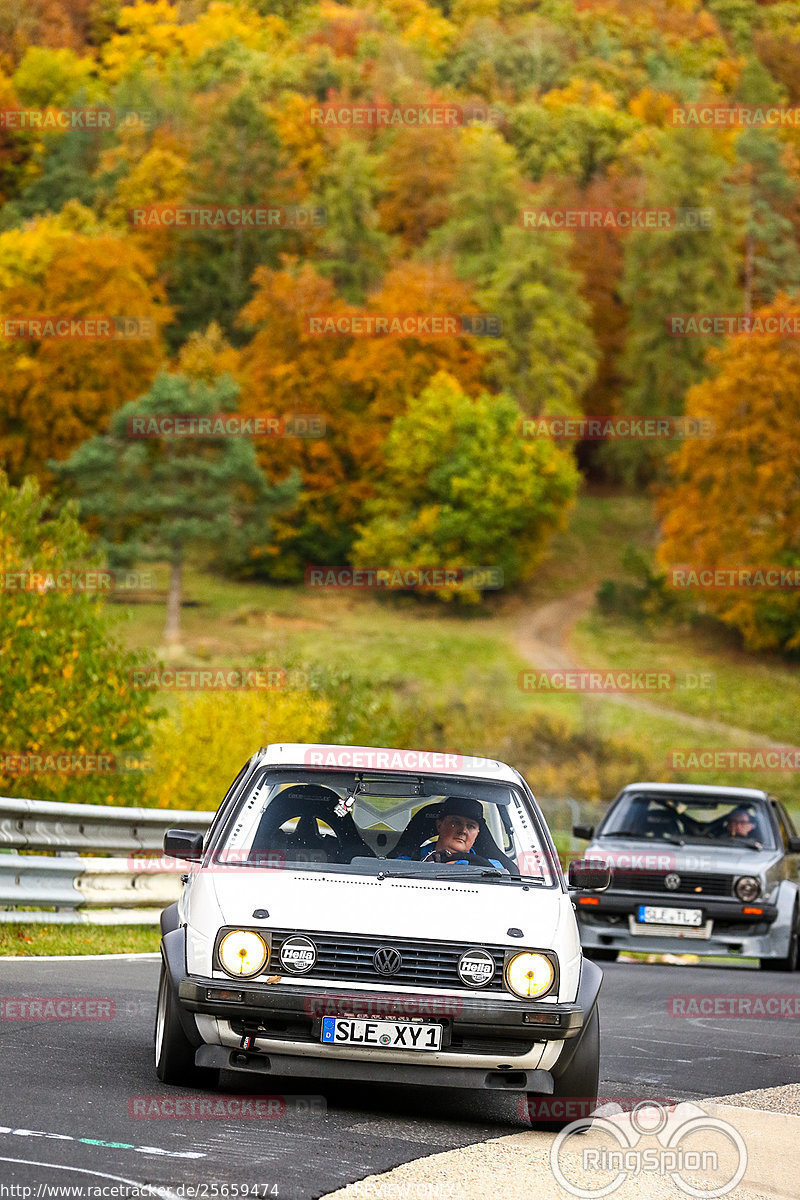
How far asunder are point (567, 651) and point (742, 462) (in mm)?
15520

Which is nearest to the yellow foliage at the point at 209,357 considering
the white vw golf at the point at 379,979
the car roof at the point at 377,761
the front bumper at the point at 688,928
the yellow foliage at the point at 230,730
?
the yellow foliage at the point at 230,730

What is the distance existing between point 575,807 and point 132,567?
198 feet

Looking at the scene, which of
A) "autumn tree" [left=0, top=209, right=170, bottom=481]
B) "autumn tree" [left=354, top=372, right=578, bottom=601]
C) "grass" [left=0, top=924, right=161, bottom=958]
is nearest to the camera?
"grass" [left=0, top=924, right=161, bottom=958]

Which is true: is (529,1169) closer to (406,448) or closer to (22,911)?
(22,911)

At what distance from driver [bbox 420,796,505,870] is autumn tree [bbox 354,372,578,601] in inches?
3431

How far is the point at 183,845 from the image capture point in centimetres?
867

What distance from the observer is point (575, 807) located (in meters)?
32.5

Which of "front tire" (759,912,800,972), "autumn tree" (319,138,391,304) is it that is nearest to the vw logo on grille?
"front tire" (759,912,800,972)

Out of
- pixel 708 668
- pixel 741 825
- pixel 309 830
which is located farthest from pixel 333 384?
pixel 309 830

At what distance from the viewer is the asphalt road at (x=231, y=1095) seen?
6.33 m

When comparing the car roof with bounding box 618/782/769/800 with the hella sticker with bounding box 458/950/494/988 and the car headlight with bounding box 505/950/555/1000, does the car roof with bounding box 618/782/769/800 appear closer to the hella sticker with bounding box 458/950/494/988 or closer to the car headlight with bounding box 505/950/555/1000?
the car headlight with bounding box 505/950/555/1000

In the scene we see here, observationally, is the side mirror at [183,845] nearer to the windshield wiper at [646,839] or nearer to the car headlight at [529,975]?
the car headlight at [529,975]

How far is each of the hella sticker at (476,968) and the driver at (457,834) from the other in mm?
926

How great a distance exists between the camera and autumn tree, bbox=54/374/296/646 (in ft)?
295
